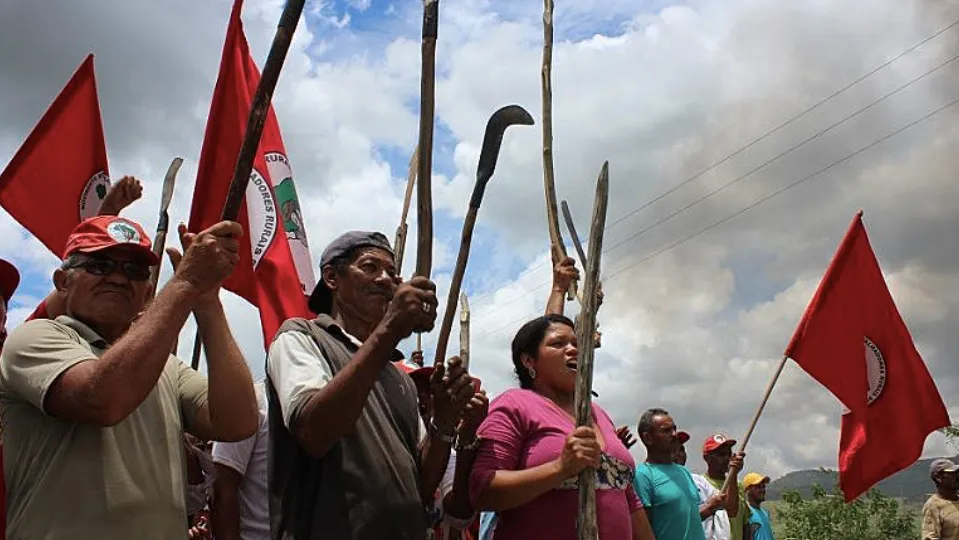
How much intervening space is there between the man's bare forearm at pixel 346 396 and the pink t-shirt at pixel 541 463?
1075mm

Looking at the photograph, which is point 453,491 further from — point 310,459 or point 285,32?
point 285,32

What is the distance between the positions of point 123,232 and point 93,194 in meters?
2.96

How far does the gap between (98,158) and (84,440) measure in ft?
11.4

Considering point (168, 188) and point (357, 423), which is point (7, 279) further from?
point (168, 188)

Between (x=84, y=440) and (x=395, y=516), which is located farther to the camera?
(x=395, y=516)

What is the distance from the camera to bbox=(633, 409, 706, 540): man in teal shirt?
15.6 ft

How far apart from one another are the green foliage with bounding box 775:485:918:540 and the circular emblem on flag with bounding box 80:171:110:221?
2383cm

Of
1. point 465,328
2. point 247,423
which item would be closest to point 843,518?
point 465,328

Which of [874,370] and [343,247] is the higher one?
[874,370]

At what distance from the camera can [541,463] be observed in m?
3.53

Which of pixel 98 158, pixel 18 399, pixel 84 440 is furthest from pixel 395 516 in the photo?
pixel 98 158

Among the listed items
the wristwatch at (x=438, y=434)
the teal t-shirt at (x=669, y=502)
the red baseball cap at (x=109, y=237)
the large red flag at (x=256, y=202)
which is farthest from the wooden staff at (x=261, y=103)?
the teal t-shirt at (x=669, y=502)

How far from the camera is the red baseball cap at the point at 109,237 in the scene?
8.39ft

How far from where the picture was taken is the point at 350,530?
250cm
